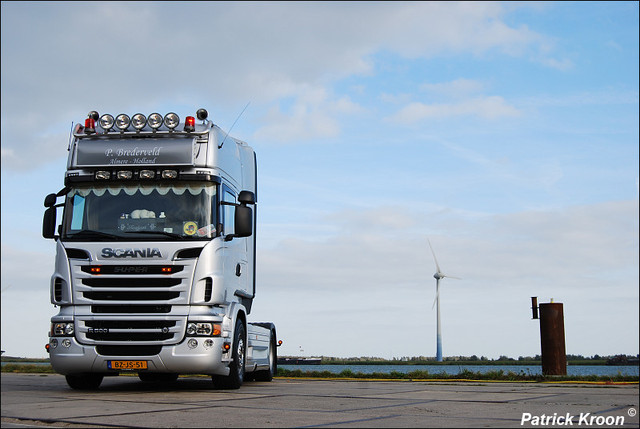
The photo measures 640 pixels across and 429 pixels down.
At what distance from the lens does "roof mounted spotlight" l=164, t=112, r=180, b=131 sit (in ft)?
43.1

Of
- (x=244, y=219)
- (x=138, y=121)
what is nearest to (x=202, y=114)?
(x=138, y=121)

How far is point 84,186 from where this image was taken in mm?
12789

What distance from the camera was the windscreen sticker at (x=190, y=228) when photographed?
40.2 feet

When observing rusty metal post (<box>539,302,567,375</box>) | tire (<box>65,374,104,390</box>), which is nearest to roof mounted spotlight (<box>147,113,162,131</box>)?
tire (<box>65,374,104,390</box>)

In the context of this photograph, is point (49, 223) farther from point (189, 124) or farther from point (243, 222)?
point (243, 222)

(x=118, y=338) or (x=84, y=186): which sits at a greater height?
(x=84, y=186)

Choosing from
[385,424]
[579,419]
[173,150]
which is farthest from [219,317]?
[579,419]

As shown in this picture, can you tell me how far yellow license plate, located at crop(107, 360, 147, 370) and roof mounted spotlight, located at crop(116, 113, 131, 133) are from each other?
13.0 ft

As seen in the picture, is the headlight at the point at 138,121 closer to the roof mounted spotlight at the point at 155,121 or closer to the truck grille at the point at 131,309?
the roof mounted spotlight at the point at 155,121

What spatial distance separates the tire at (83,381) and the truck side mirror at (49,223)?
8.38ft


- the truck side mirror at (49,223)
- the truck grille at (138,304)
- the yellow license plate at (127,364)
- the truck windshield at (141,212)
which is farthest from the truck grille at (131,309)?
the truck side mirror at (49,223)

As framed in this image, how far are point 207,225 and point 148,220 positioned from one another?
38.3 inches

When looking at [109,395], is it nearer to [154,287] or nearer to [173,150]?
[154,287]

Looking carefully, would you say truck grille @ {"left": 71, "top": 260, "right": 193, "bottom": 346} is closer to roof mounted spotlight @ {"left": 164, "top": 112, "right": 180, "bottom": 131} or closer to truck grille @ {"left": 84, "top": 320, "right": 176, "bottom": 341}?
truck grille @ {"left": 84, "top": 320, "right": 176, "bottom": 341}
